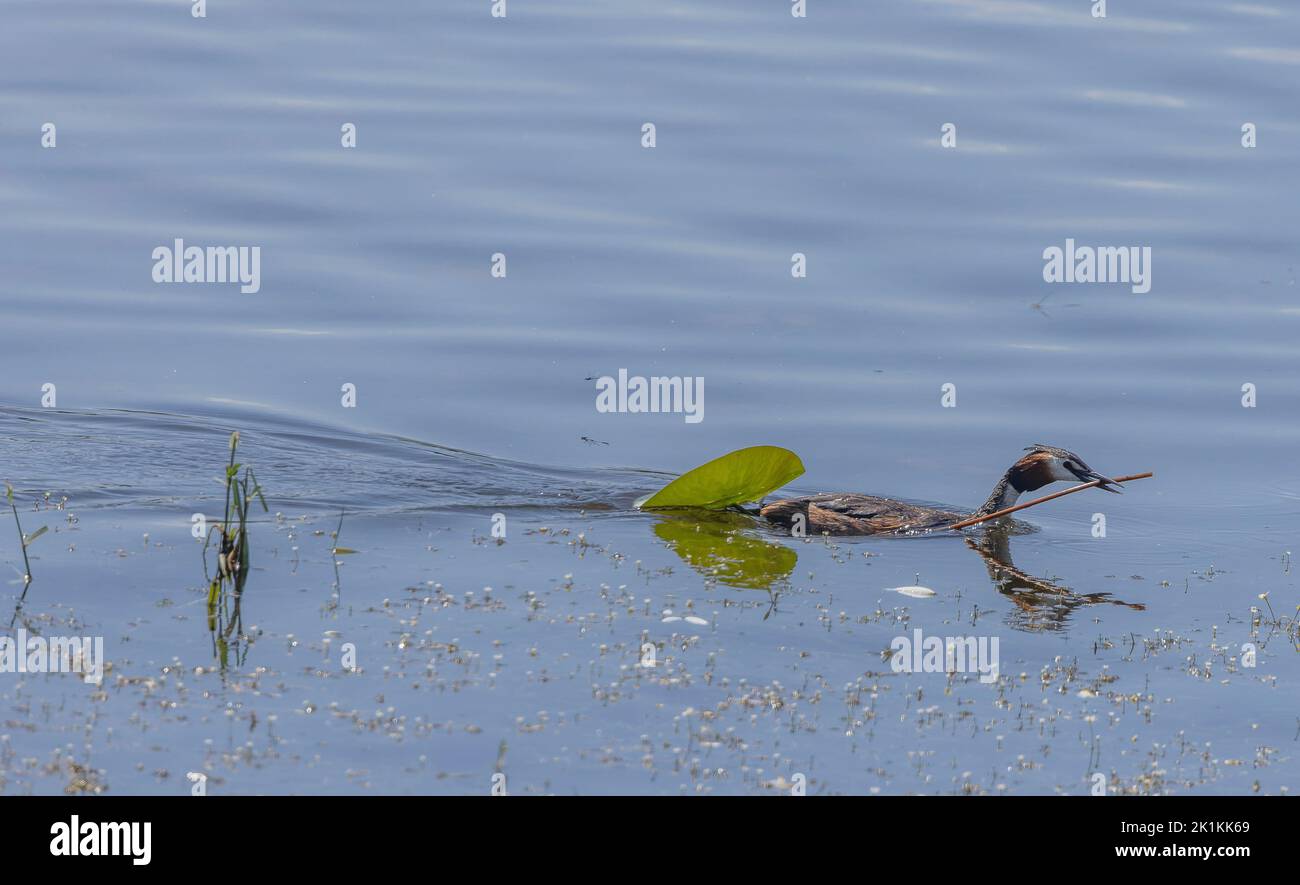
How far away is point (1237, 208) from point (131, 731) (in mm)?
13867

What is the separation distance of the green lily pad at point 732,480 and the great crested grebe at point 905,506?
214 mm

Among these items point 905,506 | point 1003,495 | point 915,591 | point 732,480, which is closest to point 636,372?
point 732,480

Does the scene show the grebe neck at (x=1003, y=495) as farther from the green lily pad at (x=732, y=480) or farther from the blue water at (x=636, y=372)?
the green lily pad at (x=732, y=480)

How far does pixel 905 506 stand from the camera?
11.9 m

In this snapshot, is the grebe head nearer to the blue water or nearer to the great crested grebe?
the great crested grebe

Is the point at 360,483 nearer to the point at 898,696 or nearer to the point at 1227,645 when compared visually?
the point at 898,696

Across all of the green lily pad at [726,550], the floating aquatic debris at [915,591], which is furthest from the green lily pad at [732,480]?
the floating aquatic debris at [915,591]

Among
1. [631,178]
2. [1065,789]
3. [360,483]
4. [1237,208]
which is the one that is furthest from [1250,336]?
[1065,789]

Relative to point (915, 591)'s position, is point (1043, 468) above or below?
above

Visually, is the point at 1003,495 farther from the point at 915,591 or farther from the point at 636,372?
the point at 636,372

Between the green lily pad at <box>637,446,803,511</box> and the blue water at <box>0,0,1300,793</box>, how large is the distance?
378 millimetres

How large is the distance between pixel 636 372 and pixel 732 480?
2754 millimetres

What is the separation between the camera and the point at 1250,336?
1558 centimetres
